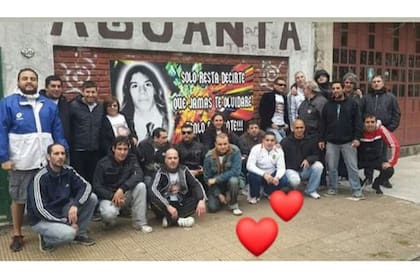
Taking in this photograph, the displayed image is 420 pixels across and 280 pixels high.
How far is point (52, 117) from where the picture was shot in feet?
13.8

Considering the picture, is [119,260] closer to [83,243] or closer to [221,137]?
[83,243]

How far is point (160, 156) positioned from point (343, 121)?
8.14 feet

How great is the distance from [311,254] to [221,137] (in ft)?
5.76

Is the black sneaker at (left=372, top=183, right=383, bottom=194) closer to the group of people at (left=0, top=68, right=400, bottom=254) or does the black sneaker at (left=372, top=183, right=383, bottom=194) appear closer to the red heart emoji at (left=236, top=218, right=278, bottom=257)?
the group of people at (left=0, top=68, right=400, bottom=254)

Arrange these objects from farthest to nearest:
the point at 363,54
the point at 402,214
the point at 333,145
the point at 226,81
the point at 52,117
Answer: the point at 363,54
the point at 226,81
the point at 333,145
the point at 402,214
the point at 52,117

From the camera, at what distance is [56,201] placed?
405cm

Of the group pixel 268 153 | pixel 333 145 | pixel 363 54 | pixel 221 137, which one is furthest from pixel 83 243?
pixel 363 54

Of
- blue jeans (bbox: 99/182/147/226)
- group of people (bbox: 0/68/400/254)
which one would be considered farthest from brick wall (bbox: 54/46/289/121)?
blue jeans (bbox: 99/182/147/226)

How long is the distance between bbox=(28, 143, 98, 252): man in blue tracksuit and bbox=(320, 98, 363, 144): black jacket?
10.9ft

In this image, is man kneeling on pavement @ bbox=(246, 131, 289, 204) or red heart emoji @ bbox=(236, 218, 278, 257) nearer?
red heart emoji @ bbox=(236, 218, 278, 257)

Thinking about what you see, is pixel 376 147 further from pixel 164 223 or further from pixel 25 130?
pixel 25 130

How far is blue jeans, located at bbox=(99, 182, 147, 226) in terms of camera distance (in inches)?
174

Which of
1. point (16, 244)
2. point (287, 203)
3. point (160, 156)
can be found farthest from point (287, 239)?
point (16, 244)

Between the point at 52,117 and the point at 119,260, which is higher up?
the point at 52,117
